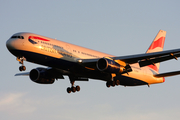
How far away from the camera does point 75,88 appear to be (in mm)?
48781

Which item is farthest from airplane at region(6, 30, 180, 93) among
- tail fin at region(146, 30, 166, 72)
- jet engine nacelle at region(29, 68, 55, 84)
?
tail fin at region(146, 30, 166, 72)

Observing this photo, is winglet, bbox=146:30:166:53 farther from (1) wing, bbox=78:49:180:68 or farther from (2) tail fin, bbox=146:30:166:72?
(1) wing, bbox=78:49:180:68

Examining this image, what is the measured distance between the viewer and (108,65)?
134 feet

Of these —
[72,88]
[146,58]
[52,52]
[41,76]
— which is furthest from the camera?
[72,88]

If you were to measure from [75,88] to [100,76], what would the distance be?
5673mm

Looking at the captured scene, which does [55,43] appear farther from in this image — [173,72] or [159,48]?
[159,48]

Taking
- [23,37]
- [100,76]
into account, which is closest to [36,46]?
[23,37]

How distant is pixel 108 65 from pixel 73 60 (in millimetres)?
4282

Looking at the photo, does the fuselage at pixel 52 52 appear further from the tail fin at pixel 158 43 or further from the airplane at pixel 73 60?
the tail fin at pixel 158 43

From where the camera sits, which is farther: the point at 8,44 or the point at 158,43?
the point at 158,43

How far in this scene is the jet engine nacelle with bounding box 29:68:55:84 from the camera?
47281 millimetres

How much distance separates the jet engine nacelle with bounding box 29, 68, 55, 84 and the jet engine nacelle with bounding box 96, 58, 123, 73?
939 centimetres

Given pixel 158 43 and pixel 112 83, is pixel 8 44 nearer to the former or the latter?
pixel 112 83

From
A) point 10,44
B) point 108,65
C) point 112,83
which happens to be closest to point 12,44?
point 10,44
